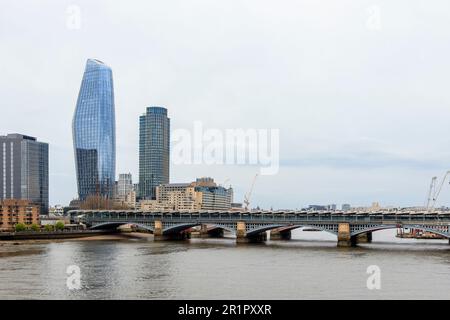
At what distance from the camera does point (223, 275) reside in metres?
58.0

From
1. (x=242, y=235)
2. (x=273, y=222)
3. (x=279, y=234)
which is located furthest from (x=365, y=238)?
(x=279, y=234)

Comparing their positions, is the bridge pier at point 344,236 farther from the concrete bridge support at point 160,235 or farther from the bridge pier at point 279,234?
the concrete bridge support at point 160,235

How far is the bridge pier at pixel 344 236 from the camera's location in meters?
102

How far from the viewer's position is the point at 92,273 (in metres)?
59.8

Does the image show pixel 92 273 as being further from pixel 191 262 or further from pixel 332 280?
pixel 332 280

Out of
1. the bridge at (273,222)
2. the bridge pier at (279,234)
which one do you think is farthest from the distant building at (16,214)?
the bridge pier at (279,234)

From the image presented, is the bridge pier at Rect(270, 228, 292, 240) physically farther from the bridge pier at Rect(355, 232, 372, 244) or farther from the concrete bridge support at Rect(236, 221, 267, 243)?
the bridge pier at Rect(355, 232, 372, 244)

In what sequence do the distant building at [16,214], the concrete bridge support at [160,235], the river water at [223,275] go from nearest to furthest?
the river water at [223,275] → the concrete bridge support at [160,235] → the distant building at [16,214]

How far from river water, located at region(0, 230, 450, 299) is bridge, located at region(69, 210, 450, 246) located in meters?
13.5

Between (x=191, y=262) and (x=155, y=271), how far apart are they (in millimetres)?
9826

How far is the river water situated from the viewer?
1827 inches

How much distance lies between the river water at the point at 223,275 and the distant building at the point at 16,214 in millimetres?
62462

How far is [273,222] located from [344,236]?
15.5 metres
